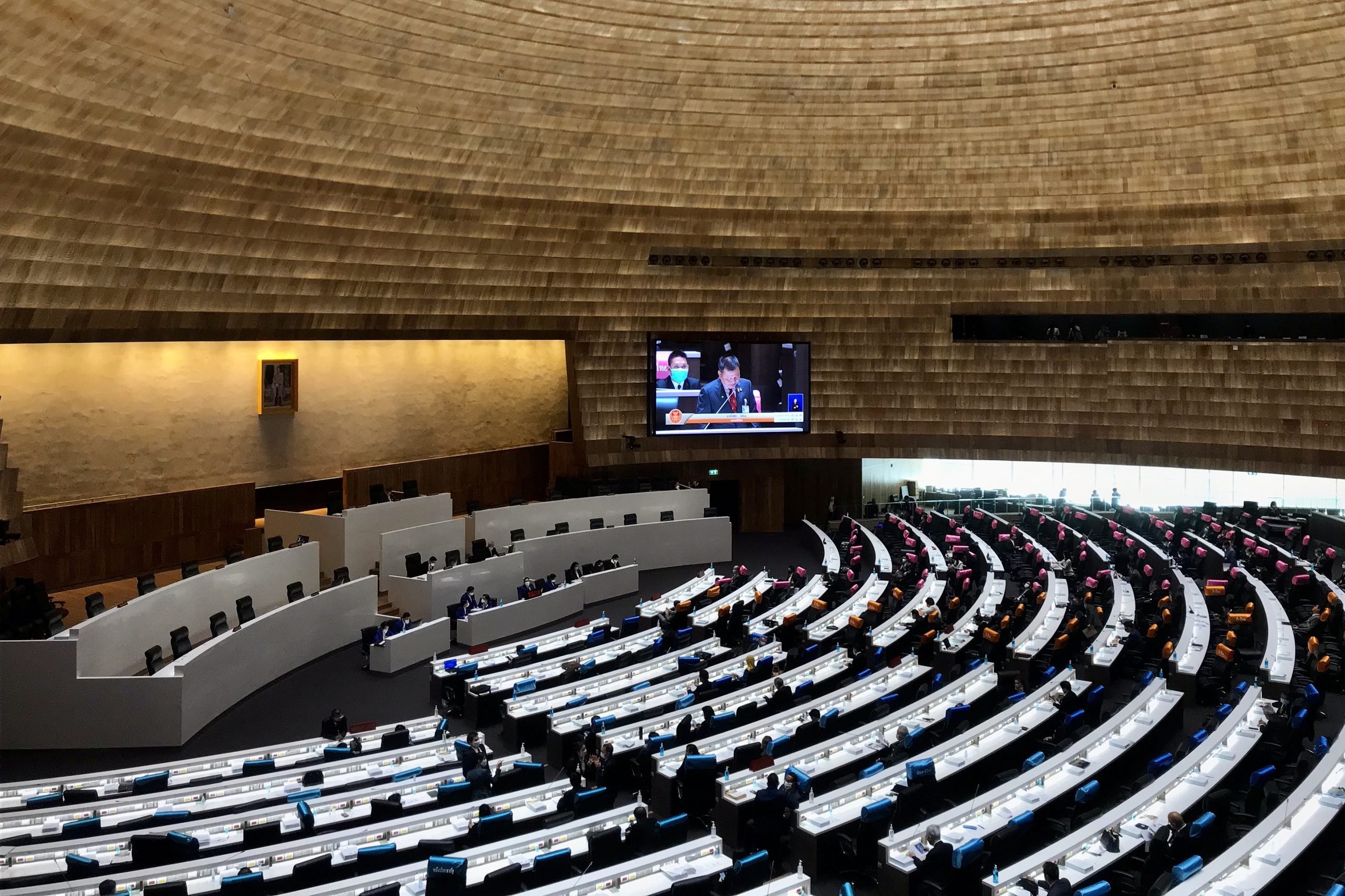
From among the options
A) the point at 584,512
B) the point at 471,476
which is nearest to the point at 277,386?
the point at 471,476

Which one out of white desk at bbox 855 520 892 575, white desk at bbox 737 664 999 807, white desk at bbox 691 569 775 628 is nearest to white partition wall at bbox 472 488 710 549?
white desk at bbox 691 569 775 628

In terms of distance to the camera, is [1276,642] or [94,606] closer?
[1276,642]

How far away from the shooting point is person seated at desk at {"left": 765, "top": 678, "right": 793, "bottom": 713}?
12.6 metres

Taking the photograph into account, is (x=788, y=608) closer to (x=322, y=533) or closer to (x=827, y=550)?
(x=827, y=550)

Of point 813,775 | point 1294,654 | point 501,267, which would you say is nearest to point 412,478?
point 501,267

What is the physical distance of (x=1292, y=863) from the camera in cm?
800

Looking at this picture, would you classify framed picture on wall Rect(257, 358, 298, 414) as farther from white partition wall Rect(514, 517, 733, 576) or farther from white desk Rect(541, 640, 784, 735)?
white desk Rect(541, 640, 784, 735)

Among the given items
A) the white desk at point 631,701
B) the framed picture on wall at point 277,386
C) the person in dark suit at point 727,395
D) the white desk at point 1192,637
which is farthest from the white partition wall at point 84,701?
the person in dark suit at point 727,395

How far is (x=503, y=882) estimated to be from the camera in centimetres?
808

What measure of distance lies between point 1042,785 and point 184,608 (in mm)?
12078

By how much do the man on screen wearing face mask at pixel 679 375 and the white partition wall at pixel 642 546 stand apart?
309 cm

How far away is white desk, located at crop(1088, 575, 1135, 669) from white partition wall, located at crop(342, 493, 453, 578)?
11.9 m

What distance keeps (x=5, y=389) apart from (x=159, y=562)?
4.08 metres

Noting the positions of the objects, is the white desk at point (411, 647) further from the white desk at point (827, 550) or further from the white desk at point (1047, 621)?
the white desk at point (1047, 621)
